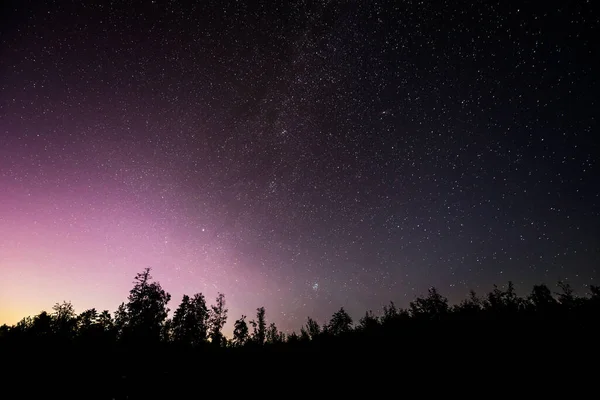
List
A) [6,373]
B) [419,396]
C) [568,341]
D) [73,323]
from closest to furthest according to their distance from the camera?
[419,396] → [568,341] → [6,373] → [73,323]

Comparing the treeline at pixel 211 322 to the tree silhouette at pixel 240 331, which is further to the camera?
the tree silhouette at pixel 240 331

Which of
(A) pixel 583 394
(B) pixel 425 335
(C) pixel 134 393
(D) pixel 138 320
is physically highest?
(D) pixel 138 320

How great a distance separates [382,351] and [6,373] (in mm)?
24344

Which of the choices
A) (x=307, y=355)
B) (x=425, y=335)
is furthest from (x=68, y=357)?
(x=425, y=335)

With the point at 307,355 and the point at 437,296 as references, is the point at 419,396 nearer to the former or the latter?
the point at 307,355

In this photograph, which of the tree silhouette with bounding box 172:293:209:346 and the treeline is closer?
the treeline

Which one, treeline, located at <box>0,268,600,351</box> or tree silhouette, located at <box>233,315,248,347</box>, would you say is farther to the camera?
tree silhouette, located at <box>233,315,248,347</box>

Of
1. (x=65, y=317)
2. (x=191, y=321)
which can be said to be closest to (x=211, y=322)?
(x=191, y=321)

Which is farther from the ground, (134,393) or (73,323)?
(73,323)

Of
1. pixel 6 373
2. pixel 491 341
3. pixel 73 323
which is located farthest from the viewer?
A: pixel 73 323

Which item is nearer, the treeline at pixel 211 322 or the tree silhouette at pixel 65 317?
the treeline at pixel 211 322

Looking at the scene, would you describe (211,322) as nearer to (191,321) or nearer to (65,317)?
(191,321)

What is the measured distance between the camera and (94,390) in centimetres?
1255

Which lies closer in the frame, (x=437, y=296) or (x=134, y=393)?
(x=134, y=393)
